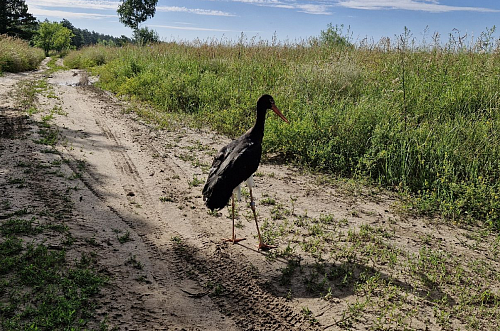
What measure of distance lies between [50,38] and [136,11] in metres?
14.7

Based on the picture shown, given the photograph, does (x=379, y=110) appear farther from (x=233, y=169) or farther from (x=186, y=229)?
(x=186, y=229)

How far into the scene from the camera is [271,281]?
3920 millimetres

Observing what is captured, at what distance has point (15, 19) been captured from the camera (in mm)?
50812

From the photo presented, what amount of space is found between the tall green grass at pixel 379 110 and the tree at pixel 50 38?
175 ft

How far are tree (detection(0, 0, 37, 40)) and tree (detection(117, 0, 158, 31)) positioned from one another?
493 inches

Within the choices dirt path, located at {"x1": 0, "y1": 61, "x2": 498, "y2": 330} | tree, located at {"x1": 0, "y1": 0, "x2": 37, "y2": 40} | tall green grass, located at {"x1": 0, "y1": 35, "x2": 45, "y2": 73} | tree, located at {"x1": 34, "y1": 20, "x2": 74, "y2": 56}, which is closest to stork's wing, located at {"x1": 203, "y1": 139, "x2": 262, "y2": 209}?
dirt path, located at {"x1": 0, "y1": 61, "x2": 498, "y2": 330}

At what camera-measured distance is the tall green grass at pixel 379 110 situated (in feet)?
20.2

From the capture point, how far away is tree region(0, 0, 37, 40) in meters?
47.4

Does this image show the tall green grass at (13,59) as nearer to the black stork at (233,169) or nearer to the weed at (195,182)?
the weed at (195,182)

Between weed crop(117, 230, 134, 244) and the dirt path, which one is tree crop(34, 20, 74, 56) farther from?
weed crop(117, 230, 134, 244)

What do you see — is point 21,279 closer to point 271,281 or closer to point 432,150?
point 271,281

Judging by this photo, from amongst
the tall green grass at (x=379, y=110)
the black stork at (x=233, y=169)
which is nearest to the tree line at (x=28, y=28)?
the tall green grass at (x=379, y=110)

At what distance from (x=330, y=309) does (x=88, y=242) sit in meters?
2.79

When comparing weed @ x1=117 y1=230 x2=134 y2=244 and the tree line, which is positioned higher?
the tree line
